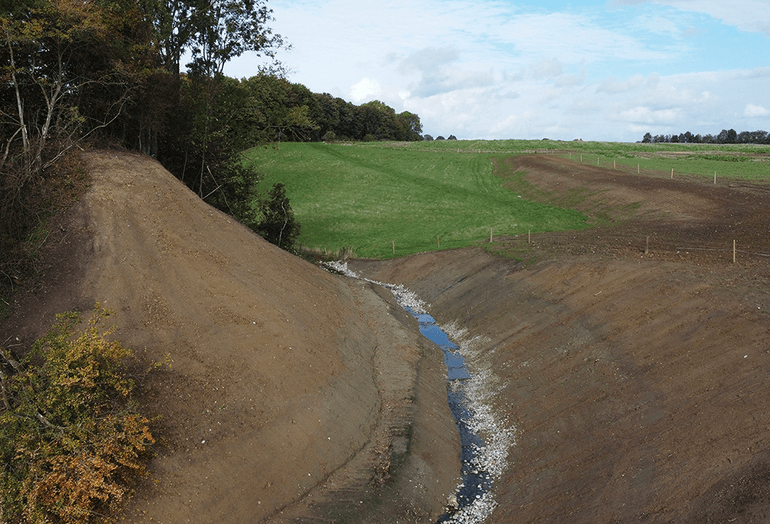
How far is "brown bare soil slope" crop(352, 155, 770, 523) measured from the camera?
13306 millimetres

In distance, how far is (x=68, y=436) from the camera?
42.1ft

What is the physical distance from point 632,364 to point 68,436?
17142 mm

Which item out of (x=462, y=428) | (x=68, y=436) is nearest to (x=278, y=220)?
(x=462, y=428)

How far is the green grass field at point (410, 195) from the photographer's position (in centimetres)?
4659

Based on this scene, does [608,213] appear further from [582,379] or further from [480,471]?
[480,471]

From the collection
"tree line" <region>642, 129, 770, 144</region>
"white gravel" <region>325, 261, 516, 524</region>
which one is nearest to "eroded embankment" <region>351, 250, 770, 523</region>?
"white gravel" <region>325, 261, 516, 524</region>

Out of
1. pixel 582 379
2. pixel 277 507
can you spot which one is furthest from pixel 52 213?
pixel 582 379

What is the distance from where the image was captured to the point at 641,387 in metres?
17.9

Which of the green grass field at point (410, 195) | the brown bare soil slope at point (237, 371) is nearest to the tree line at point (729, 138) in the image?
the green grass field at point (410, 195)

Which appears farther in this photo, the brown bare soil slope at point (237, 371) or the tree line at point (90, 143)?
the brown bare soil slope at point (237, 371)

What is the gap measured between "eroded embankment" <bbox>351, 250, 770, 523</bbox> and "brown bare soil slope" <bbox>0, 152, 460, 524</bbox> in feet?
10.7

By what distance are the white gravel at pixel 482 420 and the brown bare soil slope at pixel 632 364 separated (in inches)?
15.4

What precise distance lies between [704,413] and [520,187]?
46.1 meters

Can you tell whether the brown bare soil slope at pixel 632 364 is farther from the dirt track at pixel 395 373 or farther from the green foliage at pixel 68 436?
the green foliage at pixel 68 436
